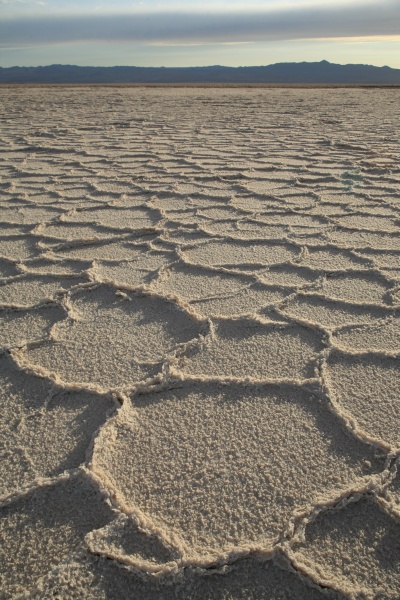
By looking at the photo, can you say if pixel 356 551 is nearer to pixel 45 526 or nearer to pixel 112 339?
pixel 45 526

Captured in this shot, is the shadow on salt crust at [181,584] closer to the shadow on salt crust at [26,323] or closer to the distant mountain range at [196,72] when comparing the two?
the shadow on salt crust at [26,323]

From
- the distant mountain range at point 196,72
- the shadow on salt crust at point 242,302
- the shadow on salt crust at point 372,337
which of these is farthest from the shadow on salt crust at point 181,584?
the distant mountain range at point 196,72

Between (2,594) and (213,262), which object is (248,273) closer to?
(213,262)

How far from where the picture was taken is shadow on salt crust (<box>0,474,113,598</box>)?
72 centimetres

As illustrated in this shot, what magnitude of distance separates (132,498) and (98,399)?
0.28m

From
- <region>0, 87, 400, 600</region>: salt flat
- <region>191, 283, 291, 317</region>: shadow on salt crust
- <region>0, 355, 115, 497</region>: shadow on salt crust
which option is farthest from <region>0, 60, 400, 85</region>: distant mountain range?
<region>0, 355, 115, 497</region>: shadow on salt crust

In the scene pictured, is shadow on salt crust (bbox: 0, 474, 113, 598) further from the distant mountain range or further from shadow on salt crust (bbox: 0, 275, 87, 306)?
the distant mountain range

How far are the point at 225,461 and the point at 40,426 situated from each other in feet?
1.24

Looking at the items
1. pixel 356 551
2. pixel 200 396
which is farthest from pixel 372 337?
pixel 356 551

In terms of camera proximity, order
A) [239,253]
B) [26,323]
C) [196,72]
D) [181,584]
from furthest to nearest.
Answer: [196,72], [239,253], [26,323], [181,584]

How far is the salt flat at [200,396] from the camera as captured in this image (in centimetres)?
74

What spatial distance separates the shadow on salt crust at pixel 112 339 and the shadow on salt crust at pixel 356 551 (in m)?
0.50

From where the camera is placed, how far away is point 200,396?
1063 millimetres

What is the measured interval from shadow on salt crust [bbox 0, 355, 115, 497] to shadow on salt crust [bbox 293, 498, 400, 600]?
0.43m
